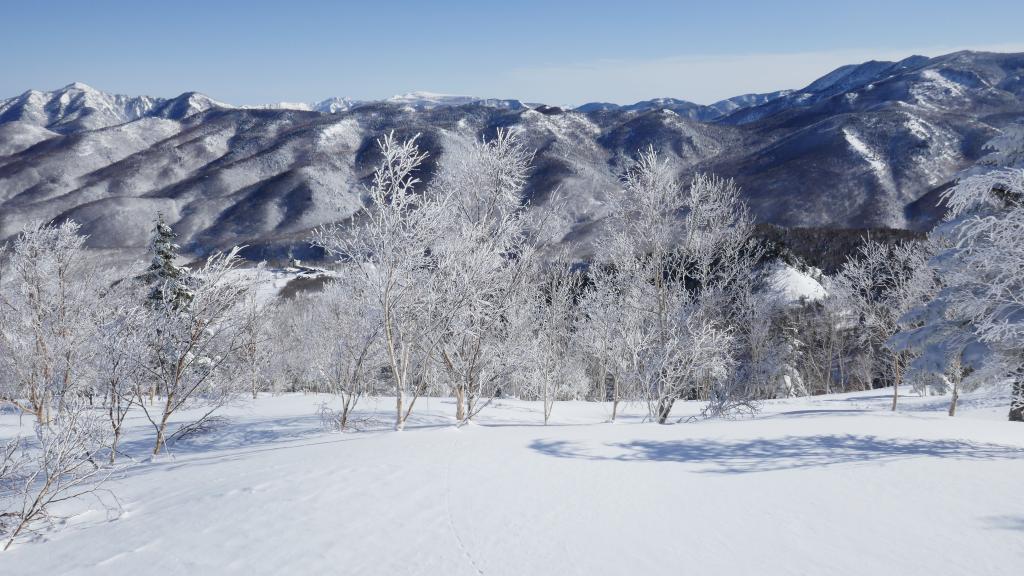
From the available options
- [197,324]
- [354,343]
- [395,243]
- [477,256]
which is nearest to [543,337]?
[354,343]

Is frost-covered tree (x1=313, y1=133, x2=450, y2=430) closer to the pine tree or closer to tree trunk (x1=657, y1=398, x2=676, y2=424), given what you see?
tree trunk (x1=657, y1=398, x2=676, y2=424)

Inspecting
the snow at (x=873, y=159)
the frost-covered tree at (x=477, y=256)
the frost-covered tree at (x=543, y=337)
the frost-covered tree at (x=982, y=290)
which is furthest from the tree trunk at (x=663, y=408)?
the snow at (x=873, y=159)

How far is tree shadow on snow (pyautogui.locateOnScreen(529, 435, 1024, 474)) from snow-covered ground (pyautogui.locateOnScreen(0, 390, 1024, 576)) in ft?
0.17

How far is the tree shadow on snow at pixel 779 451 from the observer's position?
24.9 feet

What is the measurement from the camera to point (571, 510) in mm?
5754

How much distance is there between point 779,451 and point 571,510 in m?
4.29

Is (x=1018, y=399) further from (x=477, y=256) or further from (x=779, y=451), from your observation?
(x=477, y=256)

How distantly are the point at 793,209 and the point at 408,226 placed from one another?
126652 millimetres

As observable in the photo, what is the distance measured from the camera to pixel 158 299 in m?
25.7

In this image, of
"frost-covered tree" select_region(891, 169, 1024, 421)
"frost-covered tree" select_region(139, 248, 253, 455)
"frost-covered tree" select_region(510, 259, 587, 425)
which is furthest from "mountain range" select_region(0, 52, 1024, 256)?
"frost-covered tree" select_region(139, 248, 253, 455)

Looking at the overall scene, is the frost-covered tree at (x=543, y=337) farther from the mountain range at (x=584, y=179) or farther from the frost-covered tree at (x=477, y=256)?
the mountain range at (x=584, y=179)

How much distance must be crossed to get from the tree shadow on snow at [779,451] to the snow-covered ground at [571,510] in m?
0.05

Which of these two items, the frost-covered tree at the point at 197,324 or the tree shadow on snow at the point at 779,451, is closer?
the tree shadow on snow at the point at 779,451

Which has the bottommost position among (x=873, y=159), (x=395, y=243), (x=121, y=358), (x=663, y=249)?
(x=121, y=358)
